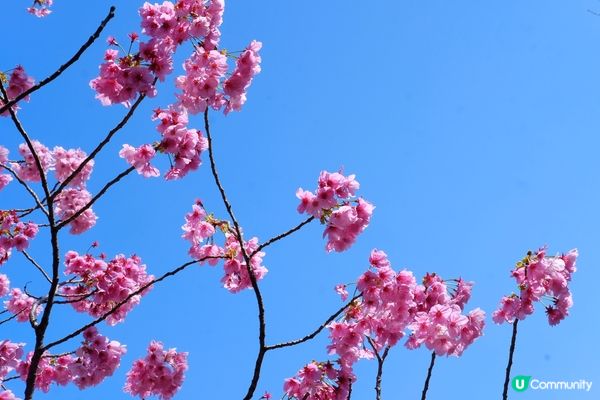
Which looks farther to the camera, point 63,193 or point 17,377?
point 63,193

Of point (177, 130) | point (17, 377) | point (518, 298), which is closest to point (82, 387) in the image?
point (17, 377)

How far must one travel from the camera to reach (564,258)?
6363mm

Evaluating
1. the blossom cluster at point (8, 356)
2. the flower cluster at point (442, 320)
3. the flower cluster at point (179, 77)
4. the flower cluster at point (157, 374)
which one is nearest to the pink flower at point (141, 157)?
the flower cluster at point (179, 77)

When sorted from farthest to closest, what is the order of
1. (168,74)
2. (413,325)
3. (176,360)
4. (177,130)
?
1. (176,360)
2. (413,325)
3. (177,130)
4. (168,74)

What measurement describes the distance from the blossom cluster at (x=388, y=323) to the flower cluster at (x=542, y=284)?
0.52 m

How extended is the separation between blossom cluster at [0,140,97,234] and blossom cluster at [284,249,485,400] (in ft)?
9.14

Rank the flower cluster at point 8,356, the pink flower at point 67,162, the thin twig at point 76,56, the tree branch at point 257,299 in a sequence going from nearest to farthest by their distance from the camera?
the thin twig at point 76,56 → the tree branch at point 257,299 → the flower cluster at point 8,356 → the pink flower at point 67,162

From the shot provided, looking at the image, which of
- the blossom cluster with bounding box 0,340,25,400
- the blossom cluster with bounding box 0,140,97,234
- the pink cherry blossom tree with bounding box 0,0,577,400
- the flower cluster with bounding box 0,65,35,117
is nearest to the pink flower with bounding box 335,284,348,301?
the pink cherry blossom tree with bounding box 0,0,577,400

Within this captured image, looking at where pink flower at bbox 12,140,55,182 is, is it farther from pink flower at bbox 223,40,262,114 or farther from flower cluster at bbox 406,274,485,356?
flower cluster at bbox 406,274,485,356

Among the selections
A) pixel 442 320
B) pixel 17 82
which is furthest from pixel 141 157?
pixel 442 320

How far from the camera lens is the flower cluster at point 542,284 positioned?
239 inches

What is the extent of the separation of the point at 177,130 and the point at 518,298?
3.76 metres

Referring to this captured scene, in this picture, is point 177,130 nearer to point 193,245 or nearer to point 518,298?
point 193,245

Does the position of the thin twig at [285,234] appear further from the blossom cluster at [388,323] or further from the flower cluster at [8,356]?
the flower cluster at [8,356]
